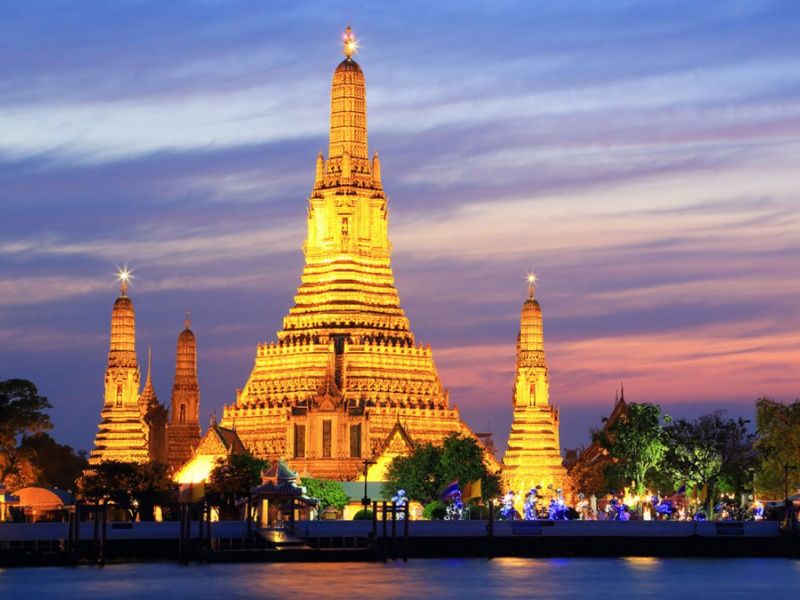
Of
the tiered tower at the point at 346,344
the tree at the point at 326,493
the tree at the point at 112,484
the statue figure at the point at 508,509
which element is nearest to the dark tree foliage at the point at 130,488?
the tree at the point at 112,484

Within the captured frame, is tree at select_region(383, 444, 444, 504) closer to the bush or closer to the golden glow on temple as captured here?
the bush

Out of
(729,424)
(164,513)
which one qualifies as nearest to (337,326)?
(164,513)

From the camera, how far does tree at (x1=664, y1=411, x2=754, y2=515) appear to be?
167m

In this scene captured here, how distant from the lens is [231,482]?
167000mm

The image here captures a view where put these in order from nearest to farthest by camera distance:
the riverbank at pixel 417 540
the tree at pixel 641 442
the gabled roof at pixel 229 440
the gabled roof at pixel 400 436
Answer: the riverbank at pixel 417 540 → the tree at pixel 641 442 → the gabled roof at pixel 400 436 → the gabled roof at pixel 229 440

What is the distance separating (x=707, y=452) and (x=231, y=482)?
30270 mm

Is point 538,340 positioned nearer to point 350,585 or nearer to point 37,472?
point 37,472

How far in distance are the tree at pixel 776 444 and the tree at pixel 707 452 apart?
12.6 feet

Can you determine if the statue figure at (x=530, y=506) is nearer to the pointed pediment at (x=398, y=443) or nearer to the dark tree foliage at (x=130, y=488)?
the pointed pediment at (x=398, y=443)

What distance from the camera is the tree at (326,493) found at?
172 metres

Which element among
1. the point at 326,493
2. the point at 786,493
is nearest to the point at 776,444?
the point at 786,493

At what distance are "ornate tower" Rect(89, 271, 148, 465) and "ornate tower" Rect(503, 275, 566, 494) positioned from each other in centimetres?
2678

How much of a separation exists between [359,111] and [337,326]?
51.7 feet

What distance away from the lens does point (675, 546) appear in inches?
5709
